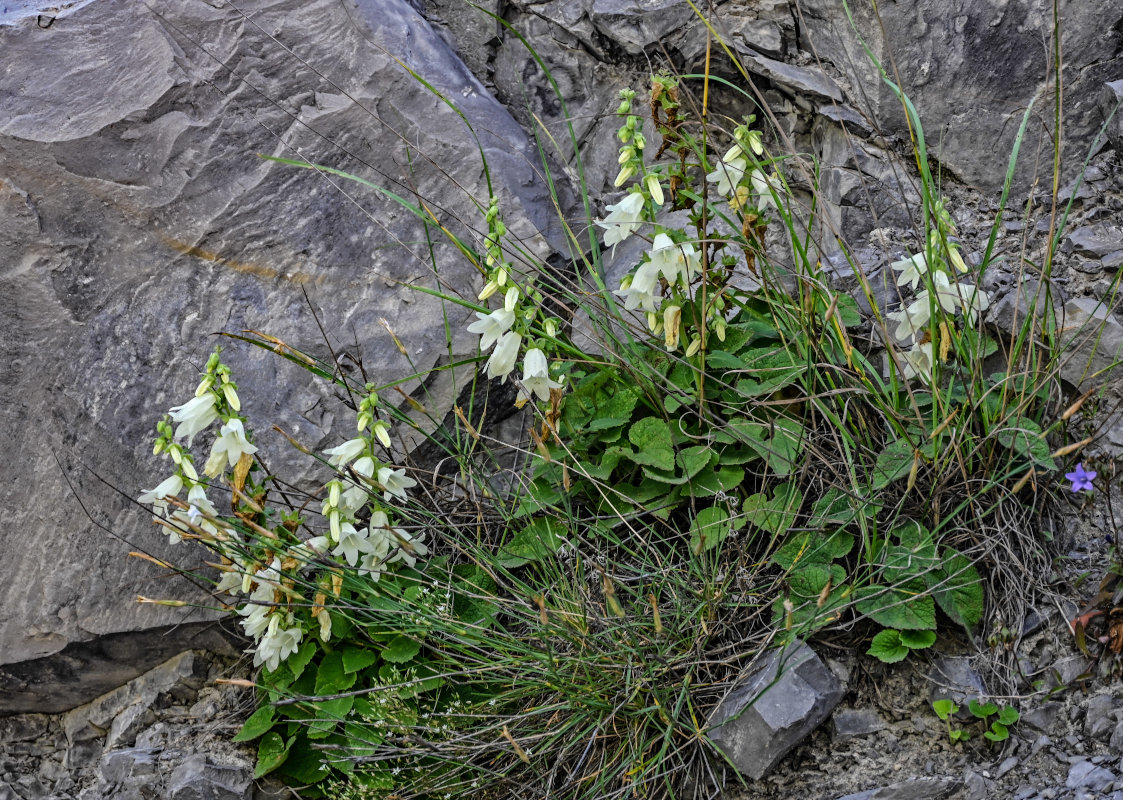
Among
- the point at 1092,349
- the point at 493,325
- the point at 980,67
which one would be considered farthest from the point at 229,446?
the point at 980,67

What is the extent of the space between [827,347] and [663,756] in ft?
3.92

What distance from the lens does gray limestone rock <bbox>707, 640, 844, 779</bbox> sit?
2217 millimetres

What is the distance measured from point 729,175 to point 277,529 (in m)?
1.53

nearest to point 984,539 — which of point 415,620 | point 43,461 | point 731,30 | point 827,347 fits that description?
point 827,347

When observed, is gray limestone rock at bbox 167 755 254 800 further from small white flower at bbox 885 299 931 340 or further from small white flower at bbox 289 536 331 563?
small white flower at bbox 885 299 931 340

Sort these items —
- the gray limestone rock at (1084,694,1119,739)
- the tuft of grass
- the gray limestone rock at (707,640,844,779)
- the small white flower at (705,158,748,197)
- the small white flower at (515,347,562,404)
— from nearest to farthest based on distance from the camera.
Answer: the gray limestone rock at (1084,694,1119,739) → the gray limestone rock at (707,640,844,779) → the tuft of grass → the small white flower at (515,347,562,404) → the small white flower at (705,158,748,197)

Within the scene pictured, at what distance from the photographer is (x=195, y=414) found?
96.2 inches

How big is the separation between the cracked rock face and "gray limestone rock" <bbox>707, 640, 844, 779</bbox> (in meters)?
1.36

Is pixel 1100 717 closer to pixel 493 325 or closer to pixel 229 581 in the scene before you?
pixel 493 325

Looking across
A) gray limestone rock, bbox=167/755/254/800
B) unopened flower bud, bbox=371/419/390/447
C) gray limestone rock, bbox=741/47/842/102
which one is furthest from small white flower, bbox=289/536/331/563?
gray limestone rock, bbox=741/47/842/102

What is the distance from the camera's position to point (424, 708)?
252 centimetres

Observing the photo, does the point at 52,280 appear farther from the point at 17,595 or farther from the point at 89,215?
the point at 17,595

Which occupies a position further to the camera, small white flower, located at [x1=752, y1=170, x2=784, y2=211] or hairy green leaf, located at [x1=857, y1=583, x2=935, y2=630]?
small white flower, located at [x1=752, y1=170, x2=784, y2=211]

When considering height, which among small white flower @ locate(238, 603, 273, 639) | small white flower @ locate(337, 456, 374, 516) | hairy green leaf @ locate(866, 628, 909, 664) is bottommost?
small white flower @ locate(238, 603, 273, 639)
